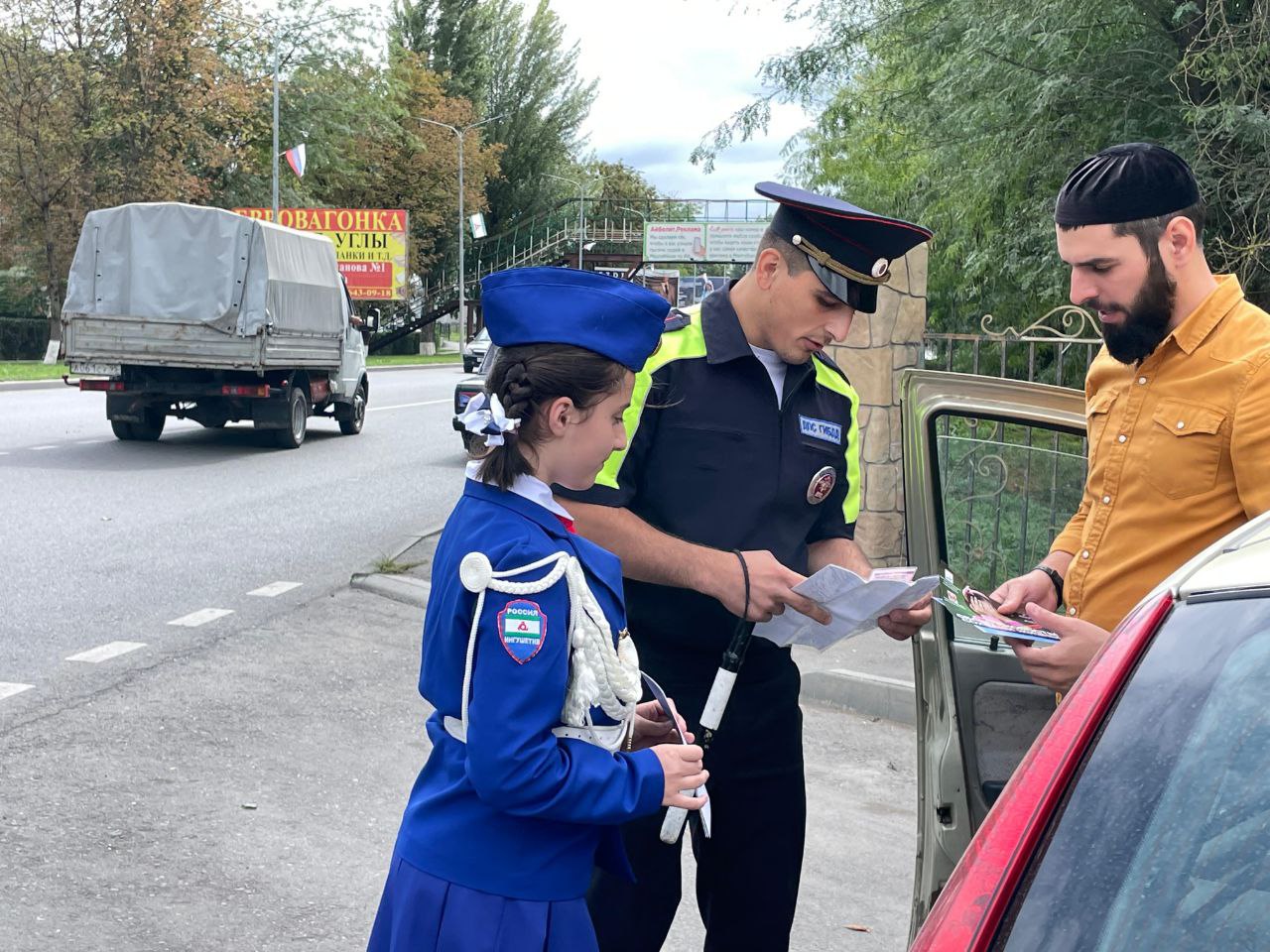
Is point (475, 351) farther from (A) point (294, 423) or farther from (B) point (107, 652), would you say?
(B) point (107, 652)

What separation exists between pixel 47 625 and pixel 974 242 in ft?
24.2

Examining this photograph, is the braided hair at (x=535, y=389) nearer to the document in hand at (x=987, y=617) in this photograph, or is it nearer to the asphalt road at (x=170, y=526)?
the document in hand at (x=987, y=617)

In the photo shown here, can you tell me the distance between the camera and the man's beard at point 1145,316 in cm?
253

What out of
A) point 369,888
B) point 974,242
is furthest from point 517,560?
point 974,242

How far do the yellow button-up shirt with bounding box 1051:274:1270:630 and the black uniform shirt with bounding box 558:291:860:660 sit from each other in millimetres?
552

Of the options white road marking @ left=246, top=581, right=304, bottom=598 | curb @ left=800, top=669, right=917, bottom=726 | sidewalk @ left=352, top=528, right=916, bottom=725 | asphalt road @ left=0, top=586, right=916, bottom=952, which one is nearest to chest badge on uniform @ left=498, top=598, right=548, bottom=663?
asphalt road @ left=0, top=586, right=916, bottom=952

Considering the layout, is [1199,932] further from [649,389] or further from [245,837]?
[245,837]

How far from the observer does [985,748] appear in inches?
122

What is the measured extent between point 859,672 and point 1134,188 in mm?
4054

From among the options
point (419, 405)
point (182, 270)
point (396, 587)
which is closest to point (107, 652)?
point (396, 587)

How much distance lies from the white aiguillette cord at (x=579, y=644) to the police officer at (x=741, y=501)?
57 cm

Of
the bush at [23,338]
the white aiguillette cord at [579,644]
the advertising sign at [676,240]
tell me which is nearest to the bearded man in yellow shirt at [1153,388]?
the white aiguillette cord at [579,644]

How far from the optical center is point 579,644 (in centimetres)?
195

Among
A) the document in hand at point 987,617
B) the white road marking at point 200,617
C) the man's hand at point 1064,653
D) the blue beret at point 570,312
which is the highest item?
the blue beret at point 570,312
